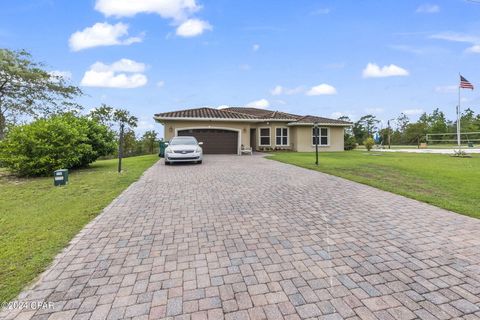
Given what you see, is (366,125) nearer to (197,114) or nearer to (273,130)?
(273,130)

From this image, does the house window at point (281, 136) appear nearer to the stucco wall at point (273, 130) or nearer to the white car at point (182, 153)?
the stucco wall at point (273, 130)

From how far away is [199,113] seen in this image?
66.9 feet

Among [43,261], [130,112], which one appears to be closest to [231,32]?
[43,261]

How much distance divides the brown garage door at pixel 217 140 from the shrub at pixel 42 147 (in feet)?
30.6

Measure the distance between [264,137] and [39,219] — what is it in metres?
19.9

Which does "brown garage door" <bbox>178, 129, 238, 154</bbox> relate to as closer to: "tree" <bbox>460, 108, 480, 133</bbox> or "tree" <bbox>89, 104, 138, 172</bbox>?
"tree" <bbox>89, 104, 138, 172</bbox>

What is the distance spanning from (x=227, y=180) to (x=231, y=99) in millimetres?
26397

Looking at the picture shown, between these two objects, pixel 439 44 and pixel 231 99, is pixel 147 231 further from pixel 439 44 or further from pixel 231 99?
pixel 231 99

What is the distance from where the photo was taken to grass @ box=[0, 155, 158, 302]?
284cm

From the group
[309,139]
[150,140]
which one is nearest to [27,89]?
[150,140]

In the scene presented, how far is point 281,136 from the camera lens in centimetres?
2330

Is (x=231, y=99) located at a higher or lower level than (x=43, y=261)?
higher

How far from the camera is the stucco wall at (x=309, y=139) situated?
22781mm

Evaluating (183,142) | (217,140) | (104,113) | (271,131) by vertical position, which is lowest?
(183,142)
